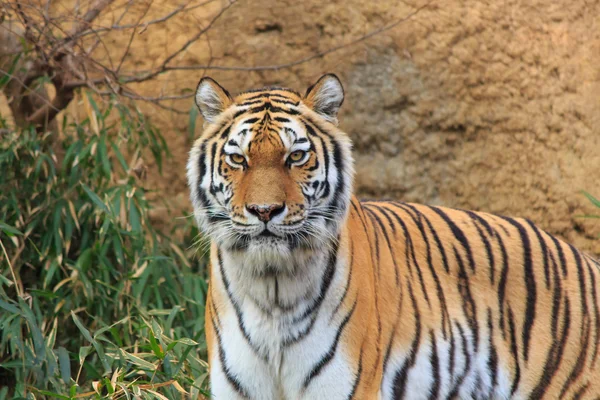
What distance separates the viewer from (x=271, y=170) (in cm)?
243

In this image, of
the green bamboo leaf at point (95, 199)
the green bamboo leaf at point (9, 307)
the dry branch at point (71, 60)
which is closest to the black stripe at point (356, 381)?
the green bamboo leaf at point (9, 307)

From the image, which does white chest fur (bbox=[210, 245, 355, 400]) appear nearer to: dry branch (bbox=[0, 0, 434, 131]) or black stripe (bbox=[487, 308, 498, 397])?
black stripe (bbox=[487, 308, 498, 397])

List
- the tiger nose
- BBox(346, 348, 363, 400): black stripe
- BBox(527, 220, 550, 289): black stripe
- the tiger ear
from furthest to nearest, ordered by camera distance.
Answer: BBox(527, 220, 550, 289): black stripe
the tiger ear
BBox(346, 348, 363, 400): black stripe
the tiger nose

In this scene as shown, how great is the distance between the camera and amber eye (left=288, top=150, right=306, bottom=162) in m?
2.49

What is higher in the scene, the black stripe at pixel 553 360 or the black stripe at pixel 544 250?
the black stripe at pixel 544 250

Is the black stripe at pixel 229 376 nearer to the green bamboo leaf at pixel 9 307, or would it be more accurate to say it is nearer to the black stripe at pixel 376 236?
the black stripe at pixel 376 236

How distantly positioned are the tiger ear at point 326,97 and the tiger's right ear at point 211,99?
26 cm

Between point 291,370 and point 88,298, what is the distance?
59.8 inches

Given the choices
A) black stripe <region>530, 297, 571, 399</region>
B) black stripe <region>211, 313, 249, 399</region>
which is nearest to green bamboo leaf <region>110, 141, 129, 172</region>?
black stripe <region>211, 313, 249, 399</region>

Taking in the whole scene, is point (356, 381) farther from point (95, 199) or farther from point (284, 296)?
point (95, 199)

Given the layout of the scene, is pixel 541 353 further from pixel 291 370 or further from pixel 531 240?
pixel 291 370

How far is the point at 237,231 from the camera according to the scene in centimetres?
243

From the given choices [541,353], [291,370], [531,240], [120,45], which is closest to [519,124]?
[531,240]

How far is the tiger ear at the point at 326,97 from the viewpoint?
8.54 ft
